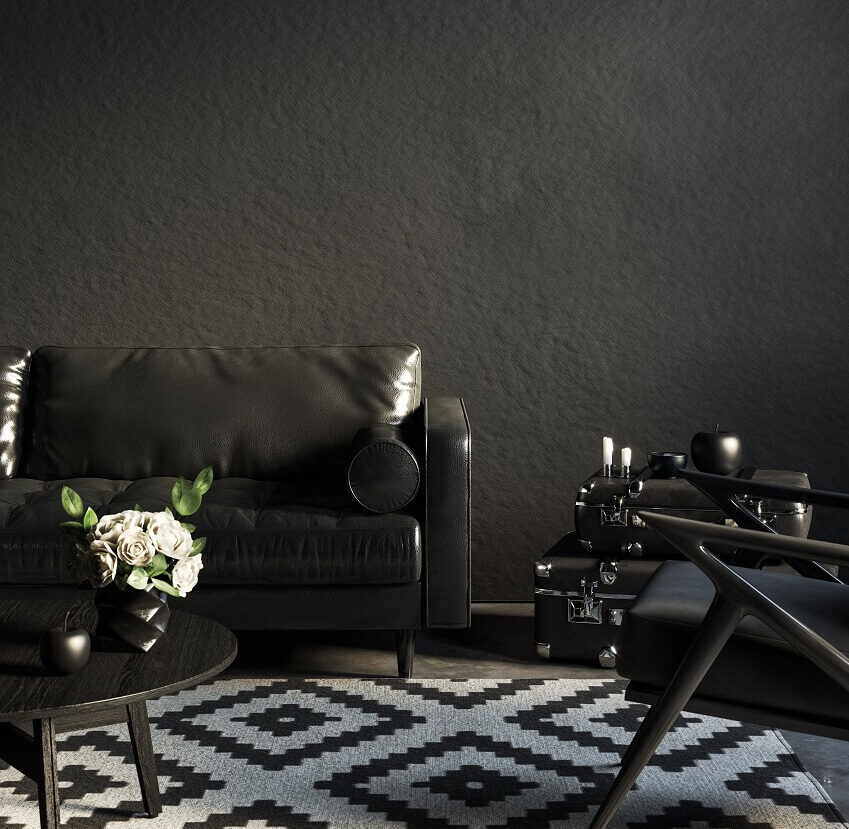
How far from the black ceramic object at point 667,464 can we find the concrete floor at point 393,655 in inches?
24.2

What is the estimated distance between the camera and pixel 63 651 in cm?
166

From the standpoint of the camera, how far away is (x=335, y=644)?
10.2 feet

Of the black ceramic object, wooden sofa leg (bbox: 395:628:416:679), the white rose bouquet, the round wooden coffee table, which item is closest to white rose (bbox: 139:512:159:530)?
the white rose bouquet

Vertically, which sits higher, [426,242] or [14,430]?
[426,242]

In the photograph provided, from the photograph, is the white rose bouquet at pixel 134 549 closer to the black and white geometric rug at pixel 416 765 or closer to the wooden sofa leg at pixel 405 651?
the black and white geometric rug at pixel 416 765

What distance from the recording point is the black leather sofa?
8.82ft

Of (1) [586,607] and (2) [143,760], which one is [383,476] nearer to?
(1) [586,607]

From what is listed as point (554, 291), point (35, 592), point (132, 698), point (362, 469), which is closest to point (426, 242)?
point (554, 291)

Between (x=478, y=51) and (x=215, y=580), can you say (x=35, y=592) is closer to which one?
(x=215, y=580)

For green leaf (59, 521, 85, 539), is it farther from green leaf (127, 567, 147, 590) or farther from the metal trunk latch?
the metal trunk latch

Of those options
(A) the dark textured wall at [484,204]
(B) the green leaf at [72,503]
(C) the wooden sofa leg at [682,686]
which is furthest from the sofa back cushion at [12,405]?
(C) the wooden sofa leg at [682,686]

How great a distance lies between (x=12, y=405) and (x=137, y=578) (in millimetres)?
1813

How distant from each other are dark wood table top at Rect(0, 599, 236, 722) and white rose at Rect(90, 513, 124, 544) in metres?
0.20

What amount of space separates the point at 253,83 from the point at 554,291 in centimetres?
132
